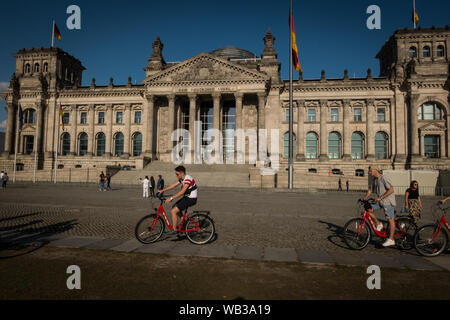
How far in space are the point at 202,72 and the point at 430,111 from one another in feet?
114

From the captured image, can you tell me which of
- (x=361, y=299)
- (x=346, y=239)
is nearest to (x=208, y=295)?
(x=361, y=299)

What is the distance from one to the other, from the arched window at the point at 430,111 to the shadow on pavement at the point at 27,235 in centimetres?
4920

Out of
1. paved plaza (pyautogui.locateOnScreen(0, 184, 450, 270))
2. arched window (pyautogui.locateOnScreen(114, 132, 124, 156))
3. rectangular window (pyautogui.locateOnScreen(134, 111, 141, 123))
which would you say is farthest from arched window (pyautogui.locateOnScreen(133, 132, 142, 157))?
paved plaza (pyautogui.locateOnScreen(0, 184, 450, 270))

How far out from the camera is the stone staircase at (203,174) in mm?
32906

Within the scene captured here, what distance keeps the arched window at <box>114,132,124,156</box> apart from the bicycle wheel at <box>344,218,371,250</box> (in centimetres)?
5025

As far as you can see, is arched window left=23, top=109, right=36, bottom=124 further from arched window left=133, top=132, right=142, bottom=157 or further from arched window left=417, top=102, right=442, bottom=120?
arched window left=417, top=102, right=442, bottom=120

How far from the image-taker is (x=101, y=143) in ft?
175

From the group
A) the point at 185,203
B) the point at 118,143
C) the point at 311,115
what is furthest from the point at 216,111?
the point at 185,203

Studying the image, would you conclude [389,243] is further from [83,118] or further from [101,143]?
[83,118]

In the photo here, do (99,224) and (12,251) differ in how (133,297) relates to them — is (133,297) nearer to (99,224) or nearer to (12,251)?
(12,251)

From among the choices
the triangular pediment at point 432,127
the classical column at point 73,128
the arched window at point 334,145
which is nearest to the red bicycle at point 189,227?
the arched window at point 334,145

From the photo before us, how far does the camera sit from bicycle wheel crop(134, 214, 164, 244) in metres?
7.25

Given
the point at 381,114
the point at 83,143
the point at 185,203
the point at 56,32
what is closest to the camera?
the point at 185,203

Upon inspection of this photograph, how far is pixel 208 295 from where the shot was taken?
4.14 m
